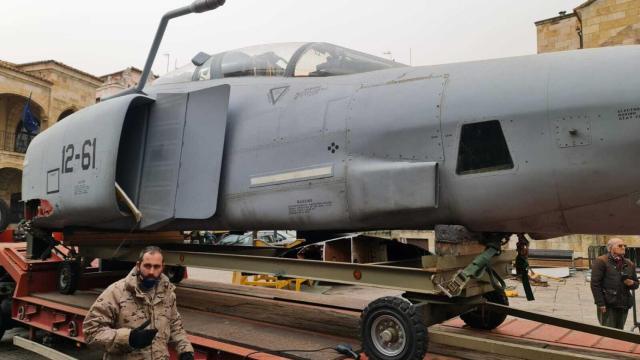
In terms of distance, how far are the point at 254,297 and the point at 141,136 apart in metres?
2.94

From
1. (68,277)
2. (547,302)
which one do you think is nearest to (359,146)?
(68,277)

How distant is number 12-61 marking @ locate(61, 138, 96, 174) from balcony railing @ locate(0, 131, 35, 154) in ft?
94.6

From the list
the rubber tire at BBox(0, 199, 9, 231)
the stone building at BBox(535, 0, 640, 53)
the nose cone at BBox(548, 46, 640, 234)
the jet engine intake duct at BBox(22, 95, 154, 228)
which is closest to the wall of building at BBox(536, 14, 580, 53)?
the stone building at BBox(535, 0, 640, 53)

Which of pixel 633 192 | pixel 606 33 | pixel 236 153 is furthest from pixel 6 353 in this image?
pixel 606 33

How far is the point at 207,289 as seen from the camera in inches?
315

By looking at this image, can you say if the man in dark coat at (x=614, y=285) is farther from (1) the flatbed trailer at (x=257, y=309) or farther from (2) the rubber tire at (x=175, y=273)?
(2) the rubber tire at (x=175, y=273)

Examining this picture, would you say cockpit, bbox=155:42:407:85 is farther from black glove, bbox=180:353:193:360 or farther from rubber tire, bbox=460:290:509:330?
black glove, bbox=180:353:193:360

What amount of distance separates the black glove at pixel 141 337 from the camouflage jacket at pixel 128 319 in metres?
0.04

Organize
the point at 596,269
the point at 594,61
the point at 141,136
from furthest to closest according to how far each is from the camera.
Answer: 1. the point at 596,269
2. the point at 141,136
3. the point at 594,61

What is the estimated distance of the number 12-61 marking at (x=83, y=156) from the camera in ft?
19.4

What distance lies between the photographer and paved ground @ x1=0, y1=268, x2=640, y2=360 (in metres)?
7.75

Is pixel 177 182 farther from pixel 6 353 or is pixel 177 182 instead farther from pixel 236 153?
pixel 6 353

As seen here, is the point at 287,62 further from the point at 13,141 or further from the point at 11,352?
the point at 13,141

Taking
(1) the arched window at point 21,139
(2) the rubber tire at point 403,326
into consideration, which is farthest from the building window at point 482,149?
(1) the arched window at point 21,139
